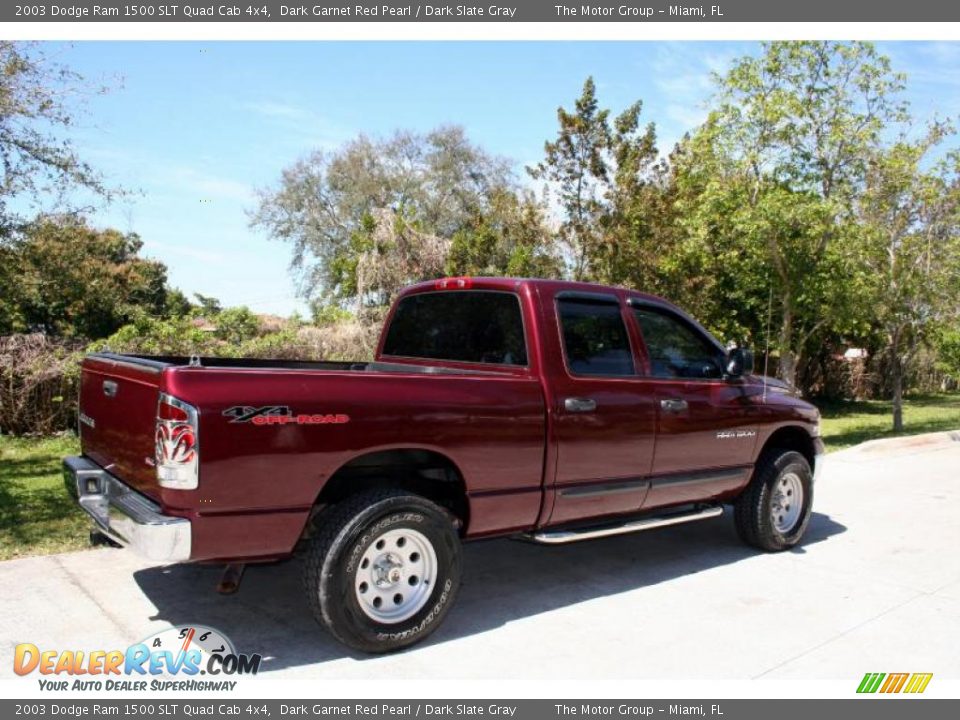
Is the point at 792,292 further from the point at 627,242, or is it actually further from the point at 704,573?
the point at 704,573

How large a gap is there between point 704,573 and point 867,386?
22562 millimetres

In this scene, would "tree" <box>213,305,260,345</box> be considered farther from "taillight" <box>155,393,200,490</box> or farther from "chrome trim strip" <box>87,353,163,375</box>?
"taillight" <box>155,393,200,490</box>

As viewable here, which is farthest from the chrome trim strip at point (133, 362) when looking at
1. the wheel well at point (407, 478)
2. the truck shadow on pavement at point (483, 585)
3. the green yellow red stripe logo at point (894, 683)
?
the green yellow red stripe logo at point (894, 683)

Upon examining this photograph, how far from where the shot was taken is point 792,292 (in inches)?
497

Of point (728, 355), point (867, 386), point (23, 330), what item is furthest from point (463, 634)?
point (867, 386)

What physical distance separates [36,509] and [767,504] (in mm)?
6140

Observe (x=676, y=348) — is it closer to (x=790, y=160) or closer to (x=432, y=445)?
(x=432, y=445)

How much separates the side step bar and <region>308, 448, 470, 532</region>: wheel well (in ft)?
1.94

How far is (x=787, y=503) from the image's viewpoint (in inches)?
261

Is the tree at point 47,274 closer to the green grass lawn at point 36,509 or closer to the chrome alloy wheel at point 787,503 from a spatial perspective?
the green grass lawn at point 36,509

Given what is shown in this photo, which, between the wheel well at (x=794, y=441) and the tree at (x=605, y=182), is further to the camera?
the tree at (x=605, y=182)

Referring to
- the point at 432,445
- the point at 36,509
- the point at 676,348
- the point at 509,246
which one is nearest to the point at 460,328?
the point at 432,445

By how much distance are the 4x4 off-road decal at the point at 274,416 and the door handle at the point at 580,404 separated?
1585 mm

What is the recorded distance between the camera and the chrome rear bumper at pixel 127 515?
360 cm
